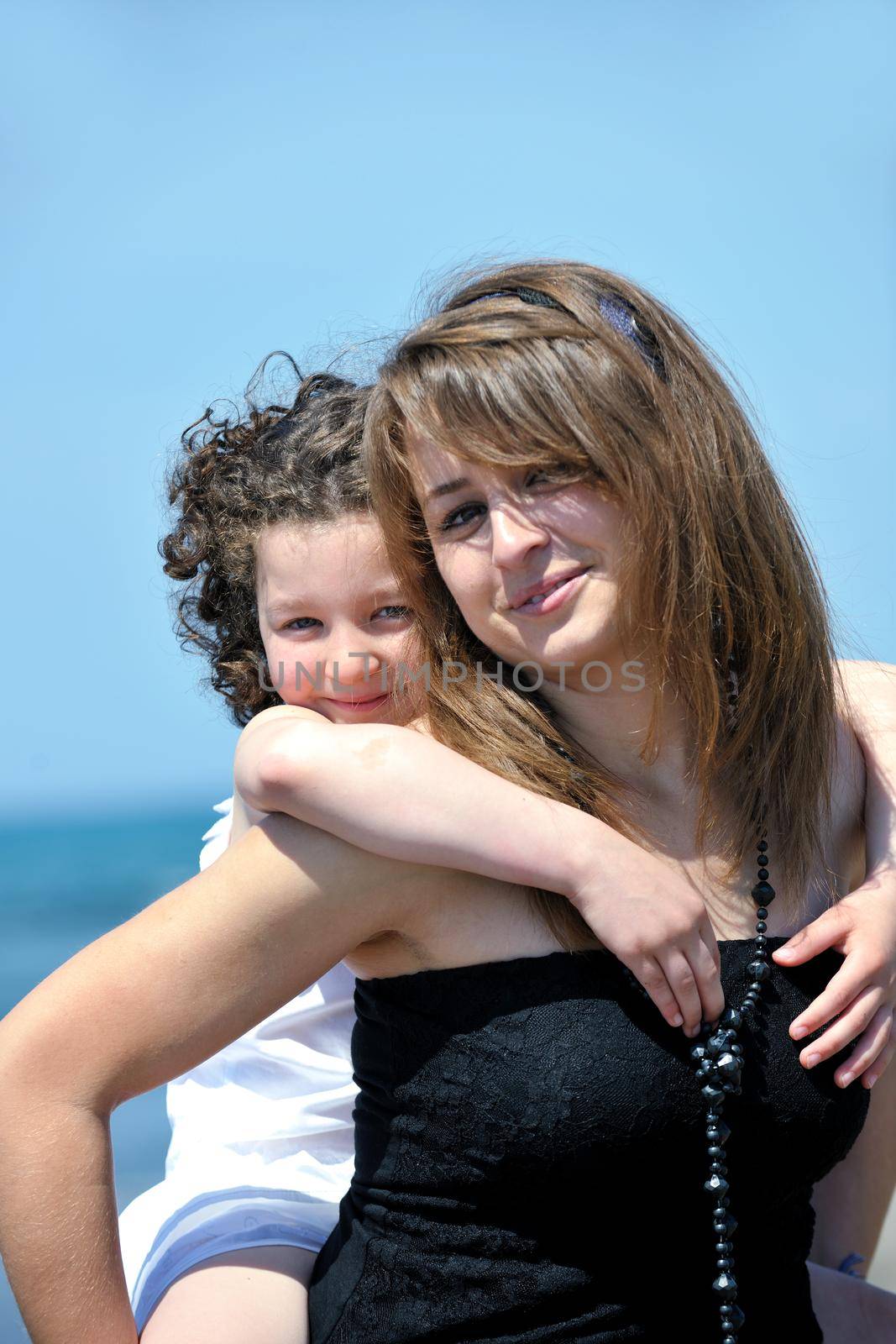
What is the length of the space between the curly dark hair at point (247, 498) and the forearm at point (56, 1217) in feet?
4.66

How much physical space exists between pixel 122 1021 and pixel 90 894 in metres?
14.5

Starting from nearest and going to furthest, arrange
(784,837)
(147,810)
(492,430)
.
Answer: (492,430) → (784,837) → (147,810)

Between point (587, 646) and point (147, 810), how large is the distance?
3231 centimetres

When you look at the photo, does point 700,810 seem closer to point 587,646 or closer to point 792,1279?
point 587,646

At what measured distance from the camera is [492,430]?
6.24ft

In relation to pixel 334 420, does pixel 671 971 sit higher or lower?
lower

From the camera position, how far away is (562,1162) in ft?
5.50

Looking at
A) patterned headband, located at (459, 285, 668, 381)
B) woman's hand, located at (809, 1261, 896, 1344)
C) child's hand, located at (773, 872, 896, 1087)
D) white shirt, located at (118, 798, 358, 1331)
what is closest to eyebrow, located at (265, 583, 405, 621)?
white shirt, located at (118, 798, 358, 1331)

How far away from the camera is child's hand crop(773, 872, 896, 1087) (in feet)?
6.06

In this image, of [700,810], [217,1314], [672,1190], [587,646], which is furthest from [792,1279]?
[587,646]

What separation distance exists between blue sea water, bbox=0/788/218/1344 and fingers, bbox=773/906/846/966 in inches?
104

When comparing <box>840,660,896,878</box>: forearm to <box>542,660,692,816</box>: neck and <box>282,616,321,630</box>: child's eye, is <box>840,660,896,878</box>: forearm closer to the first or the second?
<box>542,660,692,816</box>: neck

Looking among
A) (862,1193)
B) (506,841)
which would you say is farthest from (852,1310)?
(506,841)

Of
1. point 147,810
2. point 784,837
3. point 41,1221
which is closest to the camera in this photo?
point 41,1221
